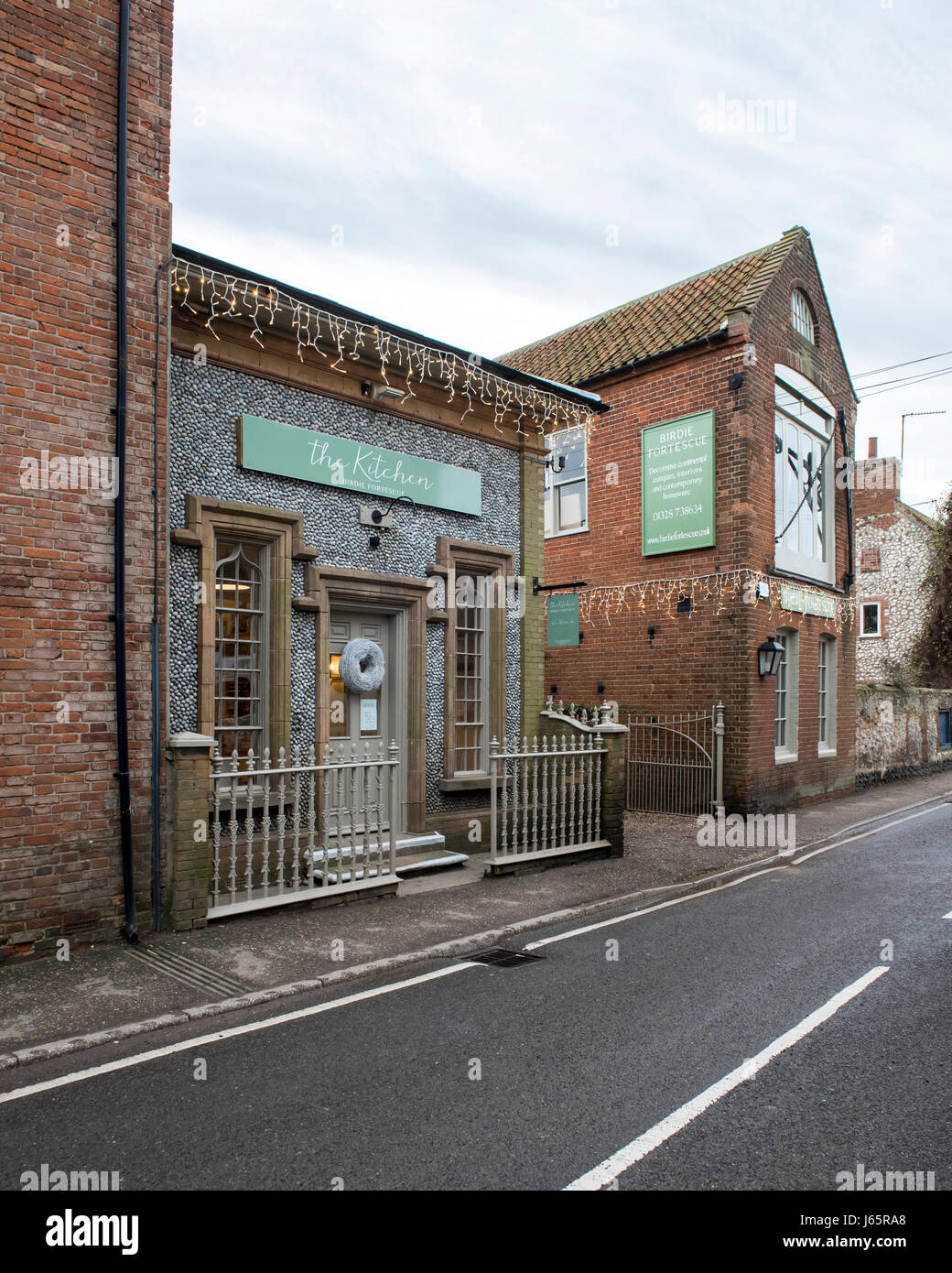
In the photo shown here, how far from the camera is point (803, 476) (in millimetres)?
15969

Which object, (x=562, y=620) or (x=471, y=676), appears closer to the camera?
(x=471, y=676)

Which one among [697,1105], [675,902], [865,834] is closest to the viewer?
[697,1105]

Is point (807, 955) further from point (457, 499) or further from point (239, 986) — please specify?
point (457, 499)

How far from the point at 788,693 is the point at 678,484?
435 centimetres

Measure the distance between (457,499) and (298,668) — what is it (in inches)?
120

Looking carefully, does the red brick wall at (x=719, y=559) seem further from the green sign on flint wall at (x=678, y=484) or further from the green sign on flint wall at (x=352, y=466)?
the green sign on flint wall at (x=352, y=466)

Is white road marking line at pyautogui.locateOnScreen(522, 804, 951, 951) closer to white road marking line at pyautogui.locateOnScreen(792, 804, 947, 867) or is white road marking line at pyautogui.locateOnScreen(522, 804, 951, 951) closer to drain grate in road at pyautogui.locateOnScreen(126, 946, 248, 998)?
white road marking line at pyautogui.locateOnScreen(792, 804, 947, 867)

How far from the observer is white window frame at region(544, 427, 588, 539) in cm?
1639

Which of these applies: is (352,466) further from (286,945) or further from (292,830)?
(286,945)

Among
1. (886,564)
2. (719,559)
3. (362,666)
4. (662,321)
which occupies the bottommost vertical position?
(362,666)

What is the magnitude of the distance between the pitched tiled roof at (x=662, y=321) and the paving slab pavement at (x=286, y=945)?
8.83m

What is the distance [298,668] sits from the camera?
29.4ft

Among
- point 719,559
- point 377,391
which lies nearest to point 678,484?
point 719,559
